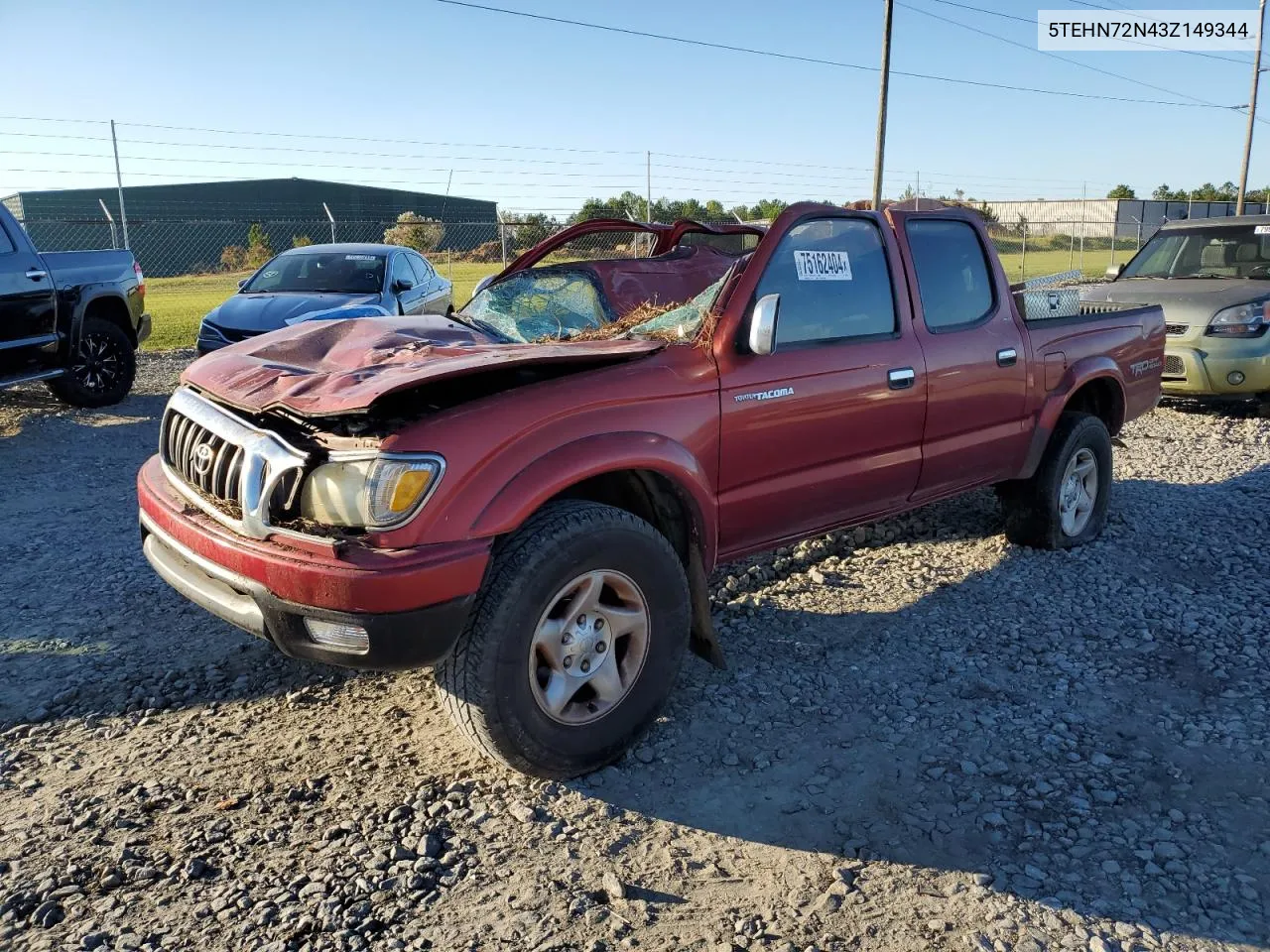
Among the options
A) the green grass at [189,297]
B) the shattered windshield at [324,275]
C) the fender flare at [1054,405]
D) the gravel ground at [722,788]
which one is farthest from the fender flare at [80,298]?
the fender flare at [1054,405]

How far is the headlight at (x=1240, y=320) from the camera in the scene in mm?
8930

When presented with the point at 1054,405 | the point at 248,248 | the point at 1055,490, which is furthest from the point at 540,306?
the point at 248,248

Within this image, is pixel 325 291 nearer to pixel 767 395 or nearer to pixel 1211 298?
pixel 767 395

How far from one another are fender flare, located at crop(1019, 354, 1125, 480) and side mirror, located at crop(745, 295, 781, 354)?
7.55 feet

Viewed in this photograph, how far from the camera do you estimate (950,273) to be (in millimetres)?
4781

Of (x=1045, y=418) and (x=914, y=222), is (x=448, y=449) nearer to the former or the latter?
(x=914, y=222)

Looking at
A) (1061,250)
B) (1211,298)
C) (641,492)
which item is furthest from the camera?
(1061,250)

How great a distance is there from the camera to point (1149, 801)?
3168mm

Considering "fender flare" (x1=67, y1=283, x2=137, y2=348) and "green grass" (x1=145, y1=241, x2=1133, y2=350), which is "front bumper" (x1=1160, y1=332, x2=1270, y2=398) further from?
"fender flare" (x1=67, y1=283, x2=137, y2=348)

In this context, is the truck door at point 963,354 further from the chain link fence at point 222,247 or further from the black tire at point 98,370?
the chain link fence at point 222,247

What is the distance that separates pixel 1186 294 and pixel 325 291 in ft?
27.6

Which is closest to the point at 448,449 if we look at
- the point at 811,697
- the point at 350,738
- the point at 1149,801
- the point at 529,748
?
the point at 529,748

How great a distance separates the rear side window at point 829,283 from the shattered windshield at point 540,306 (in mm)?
1033

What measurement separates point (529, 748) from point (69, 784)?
4.85 ft
